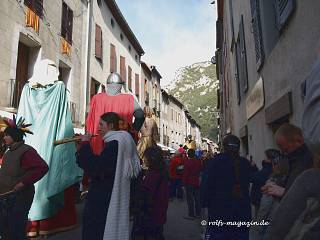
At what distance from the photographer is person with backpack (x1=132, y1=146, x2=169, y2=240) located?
10.8 ft

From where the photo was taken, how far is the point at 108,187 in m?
2.58

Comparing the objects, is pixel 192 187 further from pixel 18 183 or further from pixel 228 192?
pixel 18 183

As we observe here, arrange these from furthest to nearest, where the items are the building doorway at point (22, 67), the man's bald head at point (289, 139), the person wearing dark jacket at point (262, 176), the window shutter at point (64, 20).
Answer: the window shutter at point (64, 20) → the building doorway at point (22, 67) → the person wearing dark jacket at point (262, 176) → the man's bald head at point (289, 139)

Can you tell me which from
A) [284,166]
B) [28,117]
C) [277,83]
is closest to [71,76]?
[28,117]

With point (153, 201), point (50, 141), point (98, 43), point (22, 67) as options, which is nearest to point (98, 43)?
point (98, 43)

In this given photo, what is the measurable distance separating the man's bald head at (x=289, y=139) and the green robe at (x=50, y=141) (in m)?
3.44

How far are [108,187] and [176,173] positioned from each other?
774cm

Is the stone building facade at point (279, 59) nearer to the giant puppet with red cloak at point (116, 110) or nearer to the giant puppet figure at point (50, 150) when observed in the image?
the giant puppet with red cloak at point (116, 110)

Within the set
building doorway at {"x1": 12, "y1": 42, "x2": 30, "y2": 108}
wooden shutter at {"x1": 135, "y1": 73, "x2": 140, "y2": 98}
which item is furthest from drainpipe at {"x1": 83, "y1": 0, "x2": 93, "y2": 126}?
wooden shutter at {"x1": 135, "y1": 73, "x2": 140, "y2": 98}

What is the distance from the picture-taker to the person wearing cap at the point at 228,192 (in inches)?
128

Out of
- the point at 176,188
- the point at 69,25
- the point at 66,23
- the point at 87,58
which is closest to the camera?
the point at 176,188

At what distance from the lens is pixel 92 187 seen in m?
2.62

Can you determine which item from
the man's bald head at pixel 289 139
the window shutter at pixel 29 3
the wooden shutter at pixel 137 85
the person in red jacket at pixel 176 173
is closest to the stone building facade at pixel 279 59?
the man's bald head at pixel 289 139

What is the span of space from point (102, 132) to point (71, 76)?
1013 centimetres
